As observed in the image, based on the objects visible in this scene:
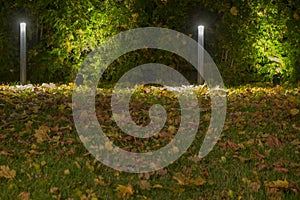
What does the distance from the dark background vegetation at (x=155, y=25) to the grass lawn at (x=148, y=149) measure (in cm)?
325

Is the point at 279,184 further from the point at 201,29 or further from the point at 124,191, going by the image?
the point at 201,29

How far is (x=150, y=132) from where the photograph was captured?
4781 millimetres

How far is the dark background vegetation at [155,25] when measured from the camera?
9164mm

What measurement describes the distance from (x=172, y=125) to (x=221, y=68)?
4831 mm

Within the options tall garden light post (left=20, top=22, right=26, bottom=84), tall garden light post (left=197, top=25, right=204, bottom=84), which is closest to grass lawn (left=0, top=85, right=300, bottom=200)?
tall garden light post (left=20, top=22, right=26, bottom=84)

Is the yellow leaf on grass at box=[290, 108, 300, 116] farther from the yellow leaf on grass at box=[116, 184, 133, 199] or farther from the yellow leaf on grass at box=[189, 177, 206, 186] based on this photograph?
the yellow leaf on grass at box=[116, 184, 133, 199]

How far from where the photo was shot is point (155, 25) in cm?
944

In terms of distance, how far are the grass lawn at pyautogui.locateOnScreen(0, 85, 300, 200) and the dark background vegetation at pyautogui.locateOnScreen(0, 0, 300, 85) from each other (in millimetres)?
3248

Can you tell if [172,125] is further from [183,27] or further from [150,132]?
[183,27]

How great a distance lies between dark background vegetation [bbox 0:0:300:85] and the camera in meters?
9.16

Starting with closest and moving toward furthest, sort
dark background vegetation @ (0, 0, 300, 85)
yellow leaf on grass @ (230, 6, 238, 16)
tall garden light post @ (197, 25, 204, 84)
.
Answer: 1. dark background vegetation @ (0, 0, 300, 85)
2. tall garden light post @ (197, 25, 204, 84)
3. yellow leaf on grass @ (230, 6, 238, 16)

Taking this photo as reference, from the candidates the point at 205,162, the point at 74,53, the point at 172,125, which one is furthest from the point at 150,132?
the point at 74,53

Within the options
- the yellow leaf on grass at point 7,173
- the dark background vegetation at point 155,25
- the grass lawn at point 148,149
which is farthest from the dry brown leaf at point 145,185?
the dark background vegetation at point 155,25

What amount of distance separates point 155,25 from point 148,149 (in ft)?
18.0
